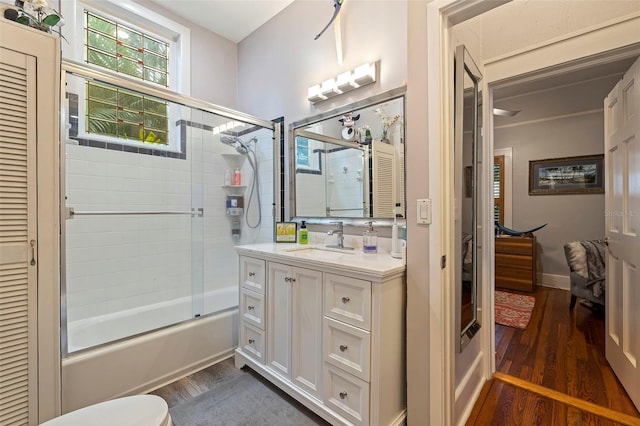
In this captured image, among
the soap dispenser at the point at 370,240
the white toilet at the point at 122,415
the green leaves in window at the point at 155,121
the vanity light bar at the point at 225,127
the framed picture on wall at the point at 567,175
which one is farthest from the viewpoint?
the framed picture on wall at the point at 567,175

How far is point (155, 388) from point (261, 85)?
2.65m

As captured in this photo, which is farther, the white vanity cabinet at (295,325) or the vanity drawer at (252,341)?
the vanity drawer at (252,341)

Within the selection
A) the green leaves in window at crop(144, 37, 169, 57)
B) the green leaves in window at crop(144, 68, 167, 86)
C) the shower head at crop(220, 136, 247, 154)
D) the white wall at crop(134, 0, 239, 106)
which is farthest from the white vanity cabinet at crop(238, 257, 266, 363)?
the green leaves in window at crop(144, 37, 169, 57)

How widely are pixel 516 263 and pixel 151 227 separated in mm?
4507

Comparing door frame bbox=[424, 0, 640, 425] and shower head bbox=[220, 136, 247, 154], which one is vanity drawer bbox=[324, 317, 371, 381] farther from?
shower head bbox=[220, 136, 247, 154]

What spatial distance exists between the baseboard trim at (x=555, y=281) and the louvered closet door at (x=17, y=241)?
17.6ft

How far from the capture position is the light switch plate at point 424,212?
1292 mm

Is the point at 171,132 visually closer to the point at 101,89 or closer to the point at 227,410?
the point at 101,89

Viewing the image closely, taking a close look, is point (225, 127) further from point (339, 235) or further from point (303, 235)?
point (339, 235)

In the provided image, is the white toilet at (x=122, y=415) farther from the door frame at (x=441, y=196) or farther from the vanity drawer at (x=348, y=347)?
the door frame at (x=441, y=196)

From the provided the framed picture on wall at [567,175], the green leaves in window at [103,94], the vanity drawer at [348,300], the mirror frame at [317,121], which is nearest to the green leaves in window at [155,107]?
the green leaves in window at [103,94]

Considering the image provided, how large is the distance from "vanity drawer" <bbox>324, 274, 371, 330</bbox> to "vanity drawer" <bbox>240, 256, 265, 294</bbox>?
568 millimetres

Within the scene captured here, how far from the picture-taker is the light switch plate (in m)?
1.29

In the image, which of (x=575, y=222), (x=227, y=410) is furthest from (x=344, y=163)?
(x=575, y=222)
